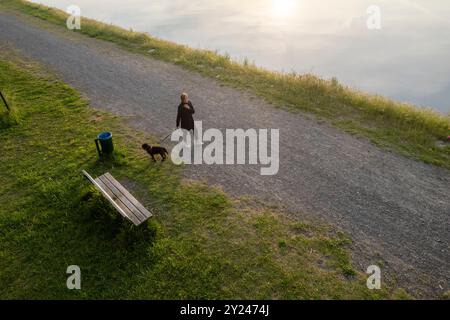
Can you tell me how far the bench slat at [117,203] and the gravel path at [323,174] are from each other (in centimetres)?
239

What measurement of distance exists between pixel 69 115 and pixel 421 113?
14.3 metres

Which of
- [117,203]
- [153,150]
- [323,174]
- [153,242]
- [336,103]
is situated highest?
[336,103]

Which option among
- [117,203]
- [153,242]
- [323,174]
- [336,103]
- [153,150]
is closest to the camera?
[153,242]

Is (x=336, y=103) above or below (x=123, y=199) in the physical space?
above

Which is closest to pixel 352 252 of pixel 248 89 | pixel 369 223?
pixel 369 223

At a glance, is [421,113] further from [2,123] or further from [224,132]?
[2,123]

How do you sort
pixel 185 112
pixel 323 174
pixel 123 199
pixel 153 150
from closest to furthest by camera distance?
pixel 123 199, pixel 323 174, pixel 153 150, pixel 185 112

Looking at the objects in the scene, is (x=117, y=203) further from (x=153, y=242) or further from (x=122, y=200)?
(x=153, y=242)

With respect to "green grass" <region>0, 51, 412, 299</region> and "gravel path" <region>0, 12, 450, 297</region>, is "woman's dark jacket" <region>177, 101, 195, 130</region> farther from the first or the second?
"gravel path" <region>0, 12, 450, 297</region>

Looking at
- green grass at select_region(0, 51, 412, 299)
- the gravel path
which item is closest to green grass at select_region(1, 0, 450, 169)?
the gravel path

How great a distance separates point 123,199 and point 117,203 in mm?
189

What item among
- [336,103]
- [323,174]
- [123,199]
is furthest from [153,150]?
[336,103]

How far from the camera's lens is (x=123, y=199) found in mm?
8008

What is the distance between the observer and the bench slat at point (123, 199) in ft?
24.5
